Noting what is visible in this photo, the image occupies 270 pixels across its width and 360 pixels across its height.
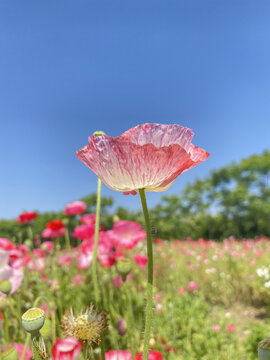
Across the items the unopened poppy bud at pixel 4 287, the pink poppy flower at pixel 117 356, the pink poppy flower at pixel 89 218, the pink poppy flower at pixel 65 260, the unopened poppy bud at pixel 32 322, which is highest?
the pink poppy flower at pixel 89 218

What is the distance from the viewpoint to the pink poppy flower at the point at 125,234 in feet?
5.24

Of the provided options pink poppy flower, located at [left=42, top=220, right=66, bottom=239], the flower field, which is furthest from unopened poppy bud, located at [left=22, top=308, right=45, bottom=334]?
pink poppy flower, located at [left=42, top=220, right=66, bottom=239]

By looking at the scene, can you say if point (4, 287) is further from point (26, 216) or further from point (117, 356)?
point (26, 216)

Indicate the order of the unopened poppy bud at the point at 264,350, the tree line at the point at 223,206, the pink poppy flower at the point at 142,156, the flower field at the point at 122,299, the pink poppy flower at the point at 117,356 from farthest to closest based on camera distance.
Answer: the tree line at the point at 223,206
the flower field at the point at 122,299
the pink poppy flower at the point at 117,356
the pink poppy flower at the point at 142,156
the unopened poppy bud at the point at 264,350

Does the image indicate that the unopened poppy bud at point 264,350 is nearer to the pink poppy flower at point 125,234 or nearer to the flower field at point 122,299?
the flower field at point 122,299

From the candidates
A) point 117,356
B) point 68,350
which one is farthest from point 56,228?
point 68,350

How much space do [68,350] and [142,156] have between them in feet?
1.25

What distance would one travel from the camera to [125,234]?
1631 millimetres

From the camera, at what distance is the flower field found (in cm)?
81

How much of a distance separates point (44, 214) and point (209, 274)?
11032 millimetres

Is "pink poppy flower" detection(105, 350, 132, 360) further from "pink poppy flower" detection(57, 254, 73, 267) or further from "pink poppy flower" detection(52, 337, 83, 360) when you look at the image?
"pink poppy flower" detection(57, 254, 73, 267)

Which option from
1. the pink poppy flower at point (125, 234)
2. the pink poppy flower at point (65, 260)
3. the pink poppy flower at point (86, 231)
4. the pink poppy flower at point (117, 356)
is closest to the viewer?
the pink poppy flower at point (117, 356)

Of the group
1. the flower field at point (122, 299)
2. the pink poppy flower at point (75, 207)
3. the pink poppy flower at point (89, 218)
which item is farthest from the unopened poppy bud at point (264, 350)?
the pink poppy flower at point (75, 207)

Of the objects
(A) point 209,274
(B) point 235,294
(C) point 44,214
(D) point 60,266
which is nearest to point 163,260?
(A) point 209,274
